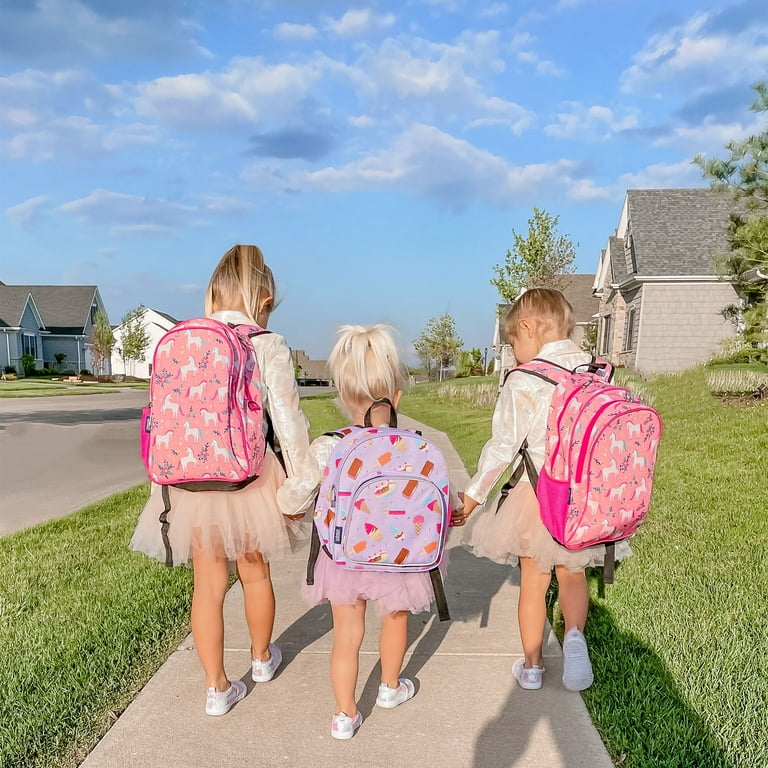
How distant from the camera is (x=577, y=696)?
2926mm

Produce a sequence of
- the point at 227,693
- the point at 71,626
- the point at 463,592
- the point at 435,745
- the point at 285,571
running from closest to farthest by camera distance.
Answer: the point at 435,745 → the point at 227,693 → the point at 71,626 → the point at 463,592 → the point at 285,571

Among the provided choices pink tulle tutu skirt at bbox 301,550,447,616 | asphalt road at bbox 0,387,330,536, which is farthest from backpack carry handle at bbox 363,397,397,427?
asphalt road at bbox 0,387,330,536

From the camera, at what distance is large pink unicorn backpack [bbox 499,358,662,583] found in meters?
2.61

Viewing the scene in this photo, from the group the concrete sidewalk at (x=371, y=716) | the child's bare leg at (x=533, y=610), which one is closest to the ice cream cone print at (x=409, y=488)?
the child's bare leg at (x=533, y=610)

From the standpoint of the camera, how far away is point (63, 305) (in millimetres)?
51312

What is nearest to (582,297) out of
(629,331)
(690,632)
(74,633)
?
(629,331)

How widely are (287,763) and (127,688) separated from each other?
1013mm

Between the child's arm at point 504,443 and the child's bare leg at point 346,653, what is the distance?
66cm

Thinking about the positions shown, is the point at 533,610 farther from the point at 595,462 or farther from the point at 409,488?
the point at 409,488

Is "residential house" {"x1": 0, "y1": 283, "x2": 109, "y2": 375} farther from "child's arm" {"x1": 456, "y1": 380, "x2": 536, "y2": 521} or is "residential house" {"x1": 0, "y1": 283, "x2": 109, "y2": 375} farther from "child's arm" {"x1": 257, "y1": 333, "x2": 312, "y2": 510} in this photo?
"child's arm" {"x1": 456, "y1": 380, "x2": 536, "y2": 521}

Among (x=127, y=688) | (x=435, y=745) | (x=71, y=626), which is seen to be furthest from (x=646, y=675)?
(x=71, y=626)

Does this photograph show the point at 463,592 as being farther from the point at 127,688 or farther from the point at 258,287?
the point at 258,287

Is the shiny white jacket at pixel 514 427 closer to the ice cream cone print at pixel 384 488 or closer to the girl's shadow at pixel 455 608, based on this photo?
the ice cream cone print at pixel 384 488

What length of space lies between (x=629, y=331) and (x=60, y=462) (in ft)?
69.2
